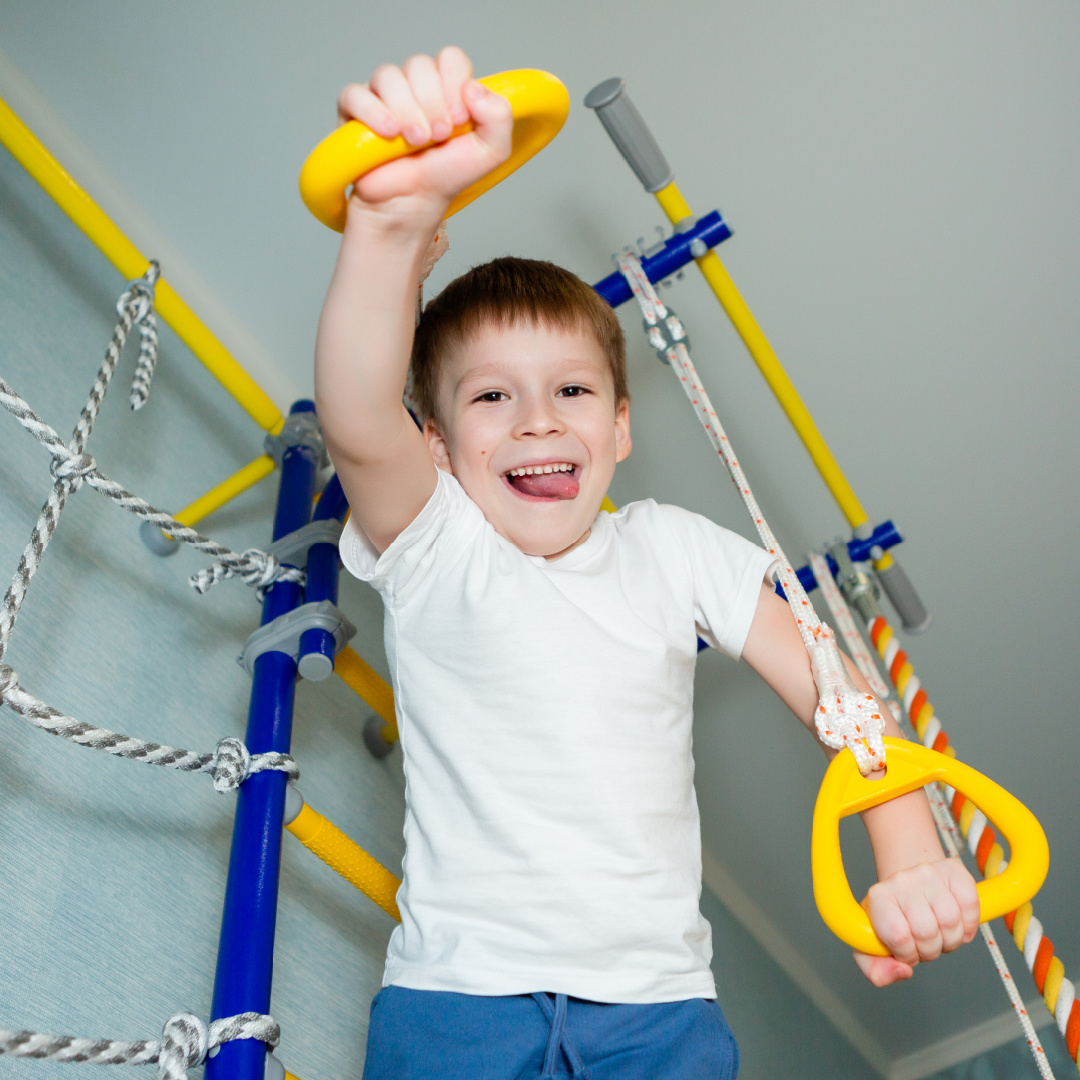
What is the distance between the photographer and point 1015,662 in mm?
1560

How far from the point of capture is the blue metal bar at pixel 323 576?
0.87m

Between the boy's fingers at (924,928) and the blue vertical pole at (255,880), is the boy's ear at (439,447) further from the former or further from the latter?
the boy's fingers at (924,928)

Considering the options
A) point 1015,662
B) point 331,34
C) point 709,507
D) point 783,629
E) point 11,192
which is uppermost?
point 331,34

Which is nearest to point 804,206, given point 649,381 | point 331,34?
point 649,381

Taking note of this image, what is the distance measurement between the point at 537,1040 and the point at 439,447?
0.46 meters

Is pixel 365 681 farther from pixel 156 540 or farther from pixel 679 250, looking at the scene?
pixel 679 250

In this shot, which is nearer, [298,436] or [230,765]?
[230,765]

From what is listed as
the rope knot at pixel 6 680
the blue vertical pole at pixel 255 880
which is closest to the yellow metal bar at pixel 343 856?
the blue vertical pole at pixel 255 880

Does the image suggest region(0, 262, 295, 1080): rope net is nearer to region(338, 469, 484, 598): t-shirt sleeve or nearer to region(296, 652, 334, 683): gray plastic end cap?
region(296, 652, 334, 683): gray plastic end cap

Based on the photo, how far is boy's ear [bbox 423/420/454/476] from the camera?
83 cm

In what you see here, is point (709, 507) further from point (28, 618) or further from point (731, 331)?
point (28, 618)

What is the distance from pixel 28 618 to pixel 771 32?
3.31ft

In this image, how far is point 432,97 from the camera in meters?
0.51

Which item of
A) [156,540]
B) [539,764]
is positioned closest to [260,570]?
[156,540]
